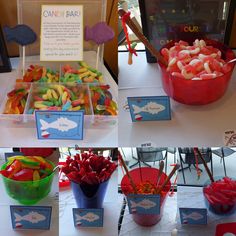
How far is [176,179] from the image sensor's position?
91 centimetres

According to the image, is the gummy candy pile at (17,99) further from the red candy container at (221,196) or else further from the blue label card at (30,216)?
the red candy container at (221,196)

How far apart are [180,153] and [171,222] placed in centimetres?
19

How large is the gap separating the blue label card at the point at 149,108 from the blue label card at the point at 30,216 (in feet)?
0.99

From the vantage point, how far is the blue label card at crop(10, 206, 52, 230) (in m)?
0.84

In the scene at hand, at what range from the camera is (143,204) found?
894mm

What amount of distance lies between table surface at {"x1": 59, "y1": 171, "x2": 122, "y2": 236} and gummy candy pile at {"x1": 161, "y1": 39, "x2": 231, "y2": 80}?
0.29 metres

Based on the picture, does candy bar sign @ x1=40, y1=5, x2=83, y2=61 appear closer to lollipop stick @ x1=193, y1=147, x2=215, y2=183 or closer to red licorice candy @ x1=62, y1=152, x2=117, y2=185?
red licorice candy @ x1=62, y1=152, x2=117, y2=185

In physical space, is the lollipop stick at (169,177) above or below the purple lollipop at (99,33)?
below

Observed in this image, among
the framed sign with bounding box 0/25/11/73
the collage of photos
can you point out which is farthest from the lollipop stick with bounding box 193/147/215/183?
the framed sign with bounding box 0/25/11/73

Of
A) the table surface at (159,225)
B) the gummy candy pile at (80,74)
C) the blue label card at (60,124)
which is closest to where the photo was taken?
the blue label card at (60,124)

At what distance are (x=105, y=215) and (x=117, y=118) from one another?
0.82 feet

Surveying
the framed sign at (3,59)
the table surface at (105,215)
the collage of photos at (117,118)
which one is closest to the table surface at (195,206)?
the collage of photos at (117,118)

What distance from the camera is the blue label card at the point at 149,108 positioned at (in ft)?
2.35

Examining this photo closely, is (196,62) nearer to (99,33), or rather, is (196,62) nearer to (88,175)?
(99,33)
